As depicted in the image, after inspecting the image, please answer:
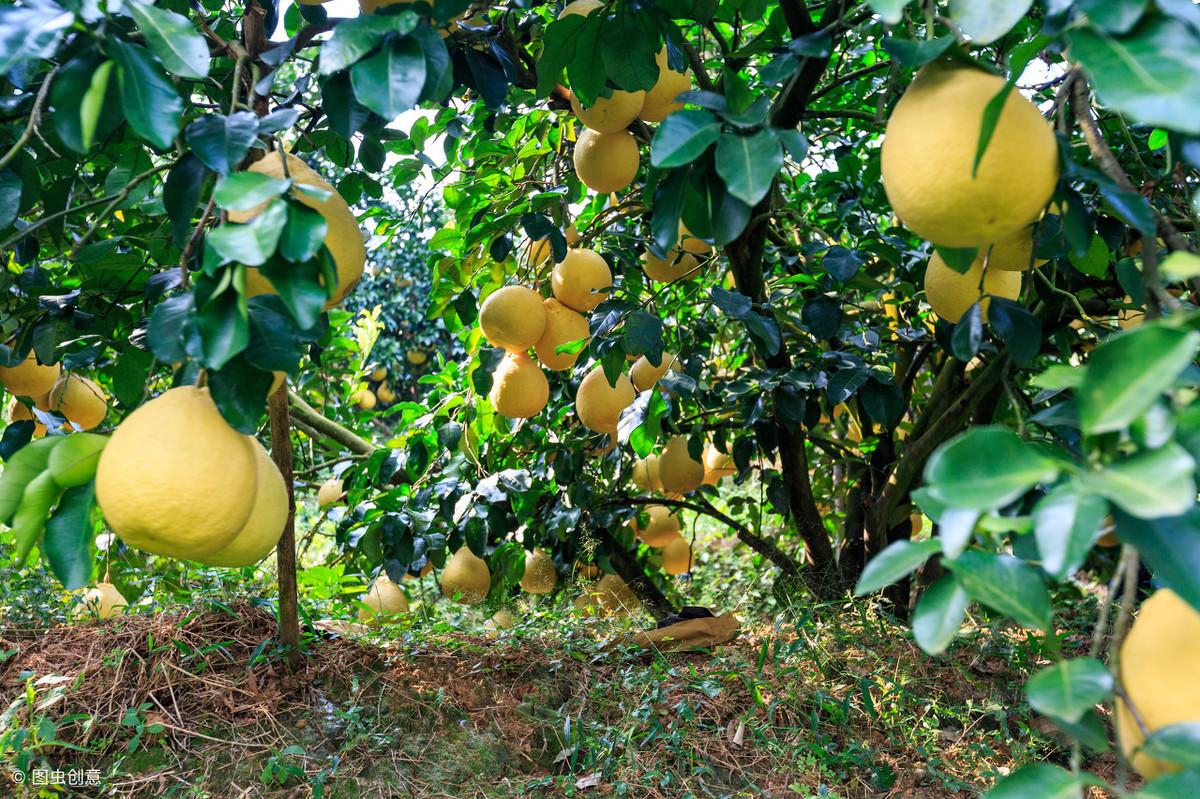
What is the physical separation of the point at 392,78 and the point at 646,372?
1703 mm

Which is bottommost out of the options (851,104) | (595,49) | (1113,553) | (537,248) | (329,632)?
(1113,553)

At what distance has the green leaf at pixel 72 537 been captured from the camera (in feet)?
3.88

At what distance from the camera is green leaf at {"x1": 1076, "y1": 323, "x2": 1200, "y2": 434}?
30.1 inches

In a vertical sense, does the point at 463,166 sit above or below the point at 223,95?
below

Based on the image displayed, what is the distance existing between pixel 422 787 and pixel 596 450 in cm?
153

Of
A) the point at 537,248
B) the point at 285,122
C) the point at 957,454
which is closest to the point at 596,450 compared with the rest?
the point at 537,248

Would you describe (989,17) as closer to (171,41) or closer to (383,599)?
(171,41)

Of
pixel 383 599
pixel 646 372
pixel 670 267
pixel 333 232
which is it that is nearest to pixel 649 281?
pixel 670 267

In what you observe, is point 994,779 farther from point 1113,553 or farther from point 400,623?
point 1113,553

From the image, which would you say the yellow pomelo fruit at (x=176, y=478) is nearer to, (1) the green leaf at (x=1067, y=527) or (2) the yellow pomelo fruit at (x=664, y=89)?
(1) the green leaf at (x=1067, y=527)

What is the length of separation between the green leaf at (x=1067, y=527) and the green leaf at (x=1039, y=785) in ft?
0.64

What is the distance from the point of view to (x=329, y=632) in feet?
8.59

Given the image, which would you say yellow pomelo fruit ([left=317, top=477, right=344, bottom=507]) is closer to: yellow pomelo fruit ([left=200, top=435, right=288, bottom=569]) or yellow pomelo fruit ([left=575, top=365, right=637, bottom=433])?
yellow pomelo fruit ([left=575, top=365, right=637, bottom=433])

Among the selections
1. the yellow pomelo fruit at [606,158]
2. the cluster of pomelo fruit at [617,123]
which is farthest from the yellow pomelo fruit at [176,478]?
the yellow pomelo fruit at [606,158]
